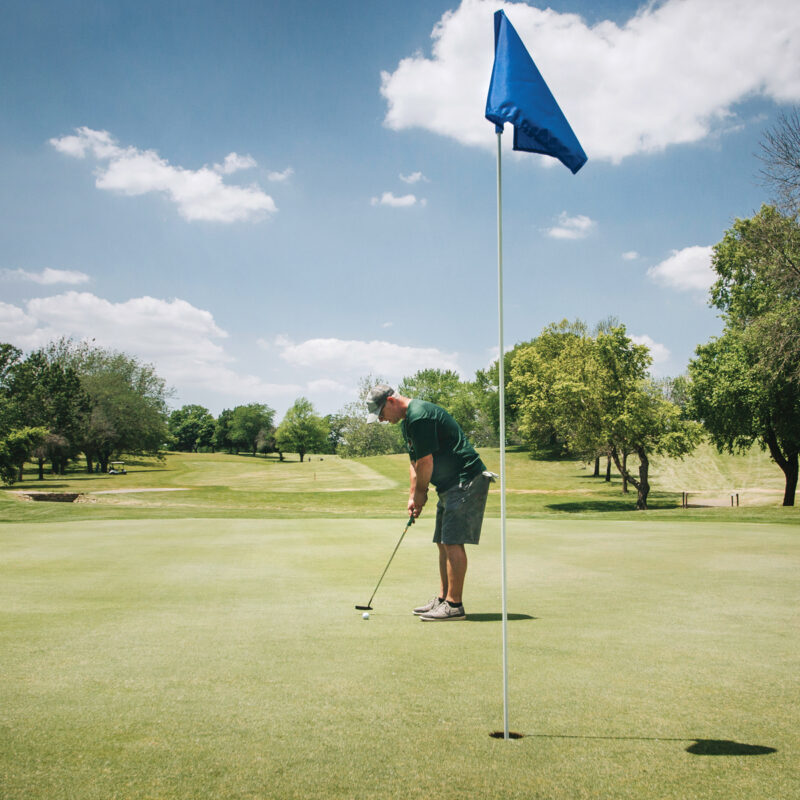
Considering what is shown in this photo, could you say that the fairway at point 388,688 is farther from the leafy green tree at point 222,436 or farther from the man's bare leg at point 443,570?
the leafy green tree at point 222,436

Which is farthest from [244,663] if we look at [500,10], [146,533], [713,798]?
[146,533]

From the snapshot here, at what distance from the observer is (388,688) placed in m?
3.84

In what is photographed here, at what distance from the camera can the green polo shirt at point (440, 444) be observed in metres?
6.11

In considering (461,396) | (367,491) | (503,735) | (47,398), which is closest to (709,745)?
(503,735)

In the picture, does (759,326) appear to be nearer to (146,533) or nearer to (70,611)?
(146,533)

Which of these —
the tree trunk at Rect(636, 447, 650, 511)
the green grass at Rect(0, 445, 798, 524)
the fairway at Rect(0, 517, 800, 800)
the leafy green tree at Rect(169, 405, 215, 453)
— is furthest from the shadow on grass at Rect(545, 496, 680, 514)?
the leafy green tree at Rect(169, 405, 215, 453)

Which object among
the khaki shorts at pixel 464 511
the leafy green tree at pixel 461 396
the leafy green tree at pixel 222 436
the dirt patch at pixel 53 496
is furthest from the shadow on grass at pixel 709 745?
the leafy green tree at pixel 222 436

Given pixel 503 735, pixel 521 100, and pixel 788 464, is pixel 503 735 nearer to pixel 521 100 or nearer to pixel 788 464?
pixel 521 100

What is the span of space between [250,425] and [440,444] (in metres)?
139

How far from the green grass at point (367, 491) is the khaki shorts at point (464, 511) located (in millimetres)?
16201

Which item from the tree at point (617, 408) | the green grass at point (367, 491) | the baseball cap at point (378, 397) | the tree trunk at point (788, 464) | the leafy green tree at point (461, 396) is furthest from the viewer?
the leafy green tree at point (461, 396)

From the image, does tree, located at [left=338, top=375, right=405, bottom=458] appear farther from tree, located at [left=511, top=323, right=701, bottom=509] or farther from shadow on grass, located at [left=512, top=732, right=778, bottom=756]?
shadow on grass, located at [left=512, top=732, right=778, bottom=756]

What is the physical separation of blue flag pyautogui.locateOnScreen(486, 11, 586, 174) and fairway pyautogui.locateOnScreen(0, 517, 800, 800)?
365 cm

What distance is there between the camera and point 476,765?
289 cm
